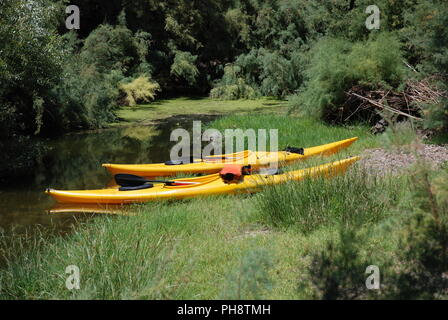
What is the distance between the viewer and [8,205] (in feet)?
22.9

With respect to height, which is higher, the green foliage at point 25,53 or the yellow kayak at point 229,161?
the green foliage at point 25,53

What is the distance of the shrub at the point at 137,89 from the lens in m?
17.2

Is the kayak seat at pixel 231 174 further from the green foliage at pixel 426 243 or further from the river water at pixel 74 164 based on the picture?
the green foliage at pixel 426 243

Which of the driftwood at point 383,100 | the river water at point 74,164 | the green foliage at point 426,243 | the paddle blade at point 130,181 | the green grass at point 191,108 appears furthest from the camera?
the green grass at point 191,108

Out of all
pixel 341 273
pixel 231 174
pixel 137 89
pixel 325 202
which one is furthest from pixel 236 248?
pixel 137 89

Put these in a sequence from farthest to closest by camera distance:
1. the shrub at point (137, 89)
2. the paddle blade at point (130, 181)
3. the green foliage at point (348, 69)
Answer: the shrub at point (137, 89)
the green foliage at point (348, 69)
the paddle blade at point (130, 181)

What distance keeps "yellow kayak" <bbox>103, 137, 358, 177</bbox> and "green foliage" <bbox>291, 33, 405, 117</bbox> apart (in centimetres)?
211

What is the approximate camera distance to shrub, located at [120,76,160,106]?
17.2 meters

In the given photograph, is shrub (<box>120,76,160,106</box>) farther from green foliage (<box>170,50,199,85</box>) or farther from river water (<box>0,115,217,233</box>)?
river water (<box>0,115,217,233</box>)

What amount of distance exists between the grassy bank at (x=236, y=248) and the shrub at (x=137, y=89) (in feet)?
39.4

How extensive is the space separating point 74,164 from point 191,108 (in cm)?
830

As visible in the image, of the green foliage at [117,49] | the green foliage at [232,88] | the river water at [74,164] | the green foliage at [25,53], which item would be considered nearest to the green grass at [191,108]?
the green foliage at [232,88]
